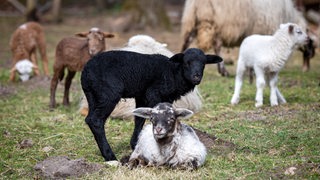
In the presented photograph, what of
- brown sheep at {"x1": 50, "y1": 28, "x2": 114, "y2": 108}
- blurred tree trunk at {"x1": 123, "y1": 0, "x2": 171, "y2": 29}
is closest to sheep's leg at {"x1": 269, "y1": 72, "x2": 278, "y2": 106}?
brown sheep at {"x1": 50, "y1": 28, "x2": 114, "y2": 108}

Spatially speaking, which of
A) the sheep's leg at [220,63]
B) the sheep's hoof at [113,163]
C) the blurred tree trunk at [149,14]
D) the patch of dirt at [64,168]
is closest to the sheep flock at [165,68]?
the sheep's leg at [220,63]

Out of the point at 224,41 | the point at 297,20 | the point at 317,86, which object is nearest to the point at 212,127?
the point at 317,86

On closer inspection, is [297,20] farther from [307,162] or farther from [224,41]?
[307,162]

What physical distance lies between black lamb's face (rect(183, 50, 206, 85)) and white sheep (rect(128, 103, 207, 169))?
1.95ft

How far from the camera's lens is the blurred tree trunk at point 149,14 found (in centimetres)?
2062

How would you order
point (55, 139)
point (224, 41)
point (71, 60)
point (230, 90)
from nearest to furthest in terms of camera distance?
1. point (55, 139)
2. point (71, 60)
3. point (230, 90)
4. point (224, 41)

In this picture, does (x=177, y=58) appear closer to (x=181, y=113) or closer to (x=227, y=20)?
(x=181, y=113)

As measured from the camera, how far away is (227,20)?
12.3 metres

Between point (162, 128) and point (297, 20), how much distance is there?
818 cm

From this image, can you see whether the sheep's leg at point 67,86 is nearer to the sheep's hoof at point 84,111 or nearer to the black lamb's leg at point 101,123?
the sheep's hoof at point 84,111

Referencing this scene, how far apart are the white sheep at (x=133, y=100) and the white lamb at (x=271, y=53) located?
920 mm

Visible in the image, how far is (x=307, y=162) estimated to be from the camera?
19.4 ft

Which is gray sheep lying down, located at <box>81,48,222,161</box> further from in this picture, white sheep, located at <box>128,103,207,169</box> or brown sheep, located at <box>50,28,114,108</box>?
brown sheep, located at <box>50,28,114,108</box>

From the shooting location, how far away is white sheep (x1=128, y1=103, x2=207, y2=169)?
580cm
